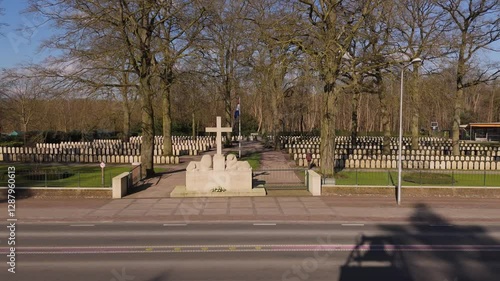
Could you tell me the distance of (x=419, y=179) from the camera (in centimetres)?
2339

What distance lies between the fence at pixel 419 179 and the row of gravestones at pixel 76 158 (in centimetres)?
1527

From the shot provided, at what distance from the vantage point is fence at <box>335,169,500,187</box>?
2263 cm

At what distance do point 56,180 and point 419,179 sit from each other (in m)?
21.2

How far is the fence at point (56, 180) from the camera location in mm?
21547

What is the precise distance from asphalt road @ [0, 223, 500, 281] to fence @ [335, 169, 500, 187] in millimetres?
7795

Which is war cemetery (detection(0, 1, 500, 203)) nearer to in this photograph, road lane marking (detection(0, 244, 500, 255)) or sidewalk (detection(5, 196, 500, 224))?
sidewalk (detection(5, 196, 500, 224))

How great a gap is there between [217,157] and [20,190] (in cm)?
1008

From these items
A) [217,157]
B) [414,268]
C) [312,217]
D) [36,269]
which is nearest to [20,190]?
[217,157]

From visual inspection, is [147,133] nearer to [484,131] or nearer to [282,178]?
[282,178]

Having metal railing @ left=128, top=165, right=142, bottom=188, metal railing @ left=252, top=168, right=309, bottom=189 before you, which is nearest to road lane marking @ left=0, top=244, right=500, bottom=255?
metal railing @ left=252, top=168, right=309, bottom=189

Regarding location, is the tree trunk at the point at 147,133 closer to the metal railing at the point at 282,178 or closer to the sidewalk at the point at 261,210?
the sidewalk at the point at 261,210

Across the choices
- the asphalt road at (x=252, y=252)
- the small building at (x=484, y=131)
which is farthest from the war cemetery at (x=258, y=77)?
the small building at (x=484, y=131)

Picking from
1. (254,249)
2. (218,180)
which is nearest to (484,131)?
(218,180)

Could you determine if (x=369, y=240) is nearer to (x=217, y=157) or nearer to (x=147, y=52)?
(x=217, y=157)
